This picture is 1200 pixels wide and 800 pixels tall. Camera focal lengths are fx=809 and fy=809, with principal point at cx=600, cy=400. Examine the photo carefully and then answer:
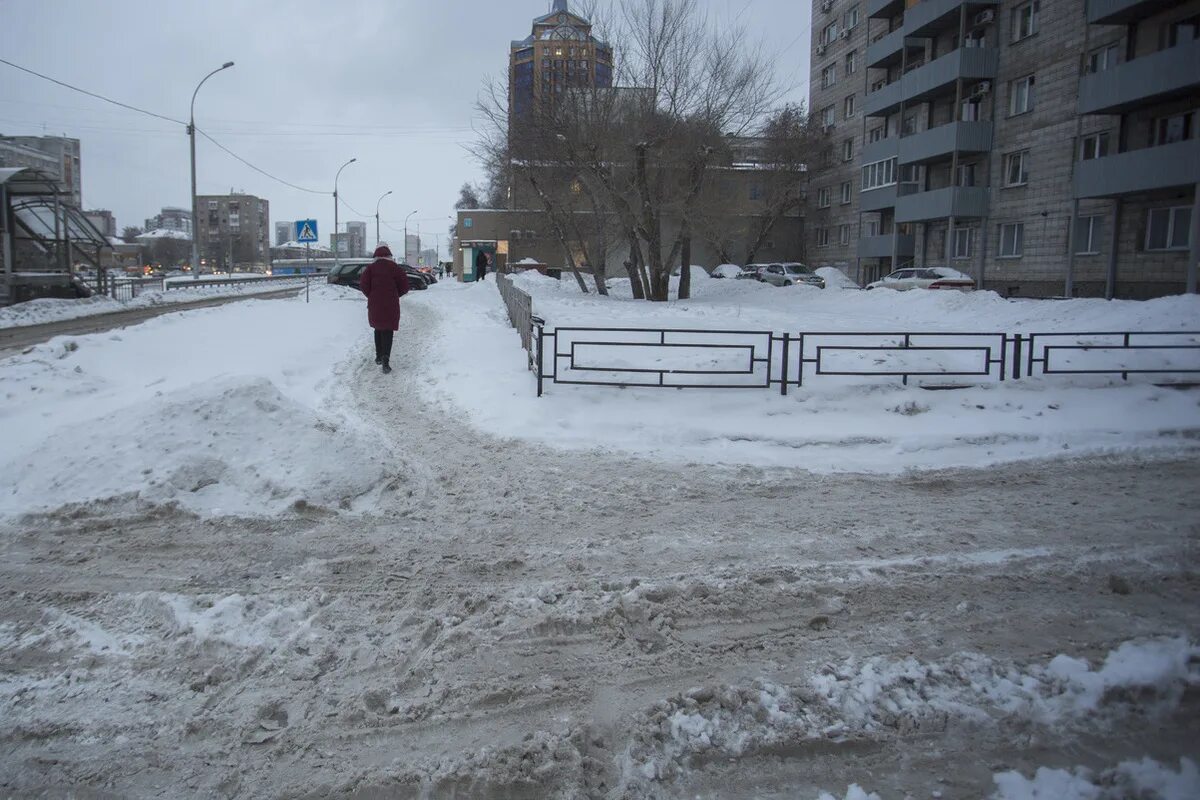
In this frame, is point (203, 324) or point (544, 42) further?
point (544, 42)

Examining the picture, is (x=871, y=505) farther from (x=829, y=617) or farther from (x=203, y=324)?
(x=203, y=324)

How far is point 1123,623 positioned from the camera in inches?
165

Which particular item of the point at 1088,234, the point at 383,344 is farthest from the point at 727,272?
the point at 383,344

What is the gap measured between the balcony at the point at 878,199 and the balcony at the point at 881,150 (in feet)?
4.97

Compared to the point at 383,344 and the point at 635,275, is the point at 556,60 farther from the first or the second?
the point at 383,344

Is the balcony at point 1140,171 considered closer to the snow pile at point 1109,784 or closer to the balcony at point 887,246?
the balcony at point 887,246

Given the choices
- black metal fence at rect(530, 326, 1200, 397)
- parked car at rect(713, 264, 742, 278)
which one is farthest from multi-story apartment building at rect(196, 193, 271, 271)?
black metal fence at rect(530, 326, 1200, 397)

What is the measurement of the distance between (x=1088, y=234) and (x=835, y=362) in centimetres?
2044

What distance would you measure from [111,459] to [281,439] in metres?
1.27

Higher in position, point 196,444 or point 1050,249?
point 1050,249

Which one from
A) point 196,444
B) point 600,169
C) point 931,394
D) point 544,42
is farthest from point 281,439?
point 544,42

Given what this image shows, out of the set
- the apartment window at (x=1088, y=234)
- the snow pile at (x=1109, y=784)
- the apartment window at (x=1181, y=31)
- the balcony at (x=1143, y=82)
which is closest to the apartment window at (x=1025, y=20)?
the balcony at (x=1143, y=82)

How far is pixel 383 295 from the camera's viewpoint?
1205cm

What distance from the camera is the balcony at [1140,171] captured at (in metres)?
21.5
